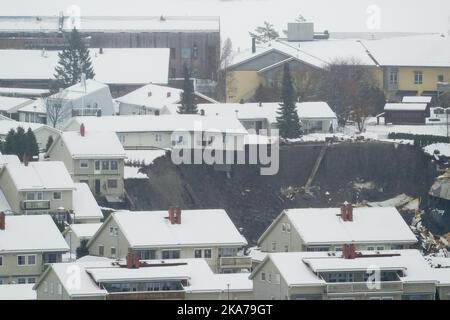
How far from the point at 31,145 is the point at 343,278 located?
14.4 m

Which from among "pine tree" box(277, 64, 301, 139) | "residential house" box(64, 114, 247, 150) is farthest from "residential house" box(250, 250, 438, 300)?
"pine tree" box(277, 64, 301, 139)

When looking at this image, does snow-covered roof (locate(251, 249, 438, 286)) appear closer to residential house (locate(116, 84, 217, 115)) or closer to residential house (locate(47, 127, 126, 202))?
residential house (locate(47, 127, 126, 202))

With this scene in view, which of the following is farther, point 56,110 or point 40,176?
point 56,110

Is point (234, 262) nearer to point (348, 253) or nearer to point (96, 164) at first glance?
point (348, 253)

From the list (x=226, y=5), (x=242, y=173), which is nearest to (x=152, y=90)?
(x=242, y=173)

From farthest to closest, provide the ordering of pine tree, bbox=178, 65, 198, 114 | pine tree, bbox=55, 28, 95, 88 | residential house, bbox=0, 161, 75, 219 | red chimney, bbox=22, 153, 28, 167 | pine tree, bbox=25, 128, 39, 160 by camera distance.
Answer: pine tree, bbox=55, 28, 95, 88
pine tree, bbox=178, 65, 198, 114
pine tree, bbox=25, 128, 39, 160
red chimney, bbox=22, 153, 28, 167
residential house, bbox=0, 161, 75, 219

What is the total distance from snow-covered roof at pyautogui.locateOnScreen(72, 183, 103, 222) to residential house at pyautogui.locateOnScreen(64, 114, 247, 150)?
17.1 feet

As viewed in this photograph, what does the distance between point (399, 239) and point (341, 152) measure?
11.6m

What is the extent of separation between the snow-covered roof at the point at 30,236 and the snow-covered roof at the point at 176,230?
3.28ft

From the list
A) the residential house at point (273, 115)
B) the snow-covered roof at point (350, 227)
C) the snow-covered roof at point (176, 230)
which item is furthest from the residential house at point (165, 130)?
the snow-covered roof at point (350, 227)

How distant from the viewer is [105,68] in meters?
43.9

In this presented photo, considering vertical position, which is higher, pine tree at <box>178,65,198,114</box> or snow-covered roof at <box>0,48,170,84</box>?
snow-covered roof at <box>0,48,170,84</box>

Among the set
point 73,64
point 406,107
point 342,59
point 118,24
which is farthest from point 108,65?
point 406,107

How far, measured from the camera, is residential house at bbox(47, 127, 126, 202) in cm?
2981
